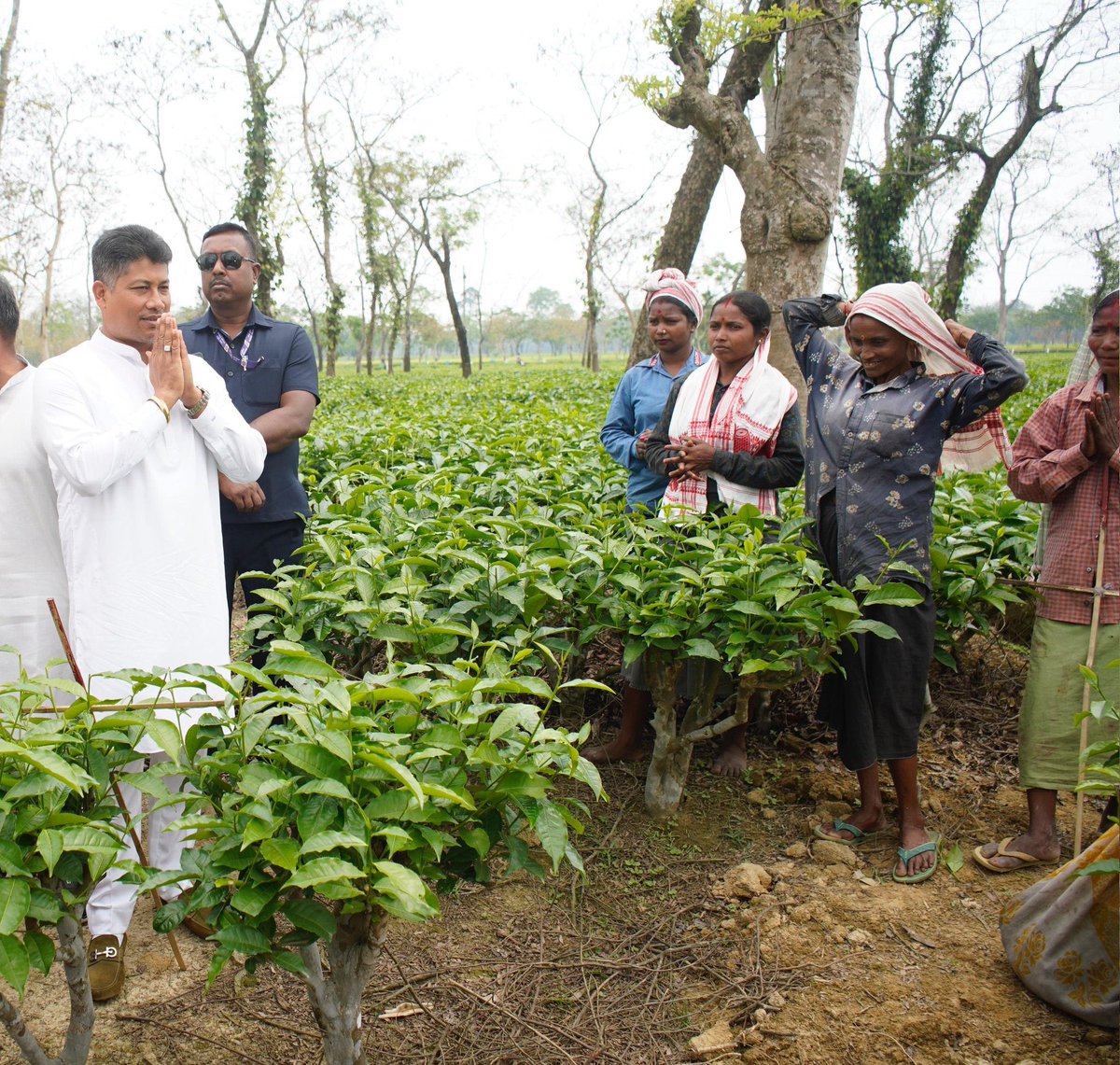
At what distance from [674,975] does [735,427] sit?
1722mm

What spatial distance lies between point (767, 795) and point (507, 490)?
148cm

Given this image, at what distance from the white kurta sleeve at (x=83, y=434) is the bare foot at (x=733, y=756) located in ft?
7.11

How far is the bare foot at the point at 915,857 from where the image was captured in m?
2.78

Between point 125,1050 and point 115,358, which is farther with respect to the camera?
point 115,358

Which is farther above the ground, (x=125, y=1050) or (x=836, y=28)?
(x=836, y=28)

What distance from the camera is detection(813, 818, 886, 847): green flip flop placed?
294cm

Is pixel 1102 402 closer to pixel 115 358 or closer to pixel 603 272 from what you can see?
pixel 115 358

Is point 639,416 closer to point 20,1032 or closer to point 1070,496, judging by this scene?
point 1070,496

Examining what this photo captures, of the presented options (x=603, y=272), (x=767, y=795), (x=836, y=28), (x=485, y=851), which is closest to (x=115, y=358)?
(x=485, y=851)

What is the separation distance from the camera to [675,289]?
3.55 m

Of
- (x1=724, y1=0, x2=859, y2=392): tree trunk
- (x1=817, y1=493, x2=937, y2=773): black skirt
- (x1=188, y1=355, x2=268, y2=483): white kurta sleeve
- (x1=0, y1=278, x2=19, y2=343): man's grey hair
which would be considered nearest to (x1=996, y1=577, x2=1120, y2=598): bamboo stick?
(x1=817, y1=493, x2=937, y2=773): black skirt

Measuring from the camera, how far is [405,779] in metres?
1.29

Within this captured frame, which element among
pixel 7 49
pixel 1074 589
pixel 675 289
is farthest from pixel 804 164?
pixel 7 49

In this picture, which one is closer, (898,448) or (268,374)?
(898,448)
